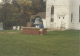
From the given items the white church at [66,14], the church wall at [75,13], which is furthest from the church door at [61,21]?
the church wall at [75,13]

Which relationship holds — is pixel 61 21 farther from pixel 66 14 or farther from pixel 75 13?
pixel 75 13

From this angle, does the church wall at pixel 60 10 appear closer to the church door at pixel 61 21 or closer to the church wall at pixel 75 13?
the church door at pixel 61 21

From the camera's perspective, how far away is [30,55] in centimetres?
578

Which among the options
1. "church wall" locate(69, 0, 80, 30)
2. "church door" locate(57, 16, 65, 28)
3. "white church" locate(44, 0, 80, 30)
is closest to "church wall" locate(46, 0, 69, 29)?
"white church" locate(44, 0, 80, 30)

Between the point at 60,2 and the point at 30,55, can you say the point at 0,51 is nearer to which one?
the point at 30,55

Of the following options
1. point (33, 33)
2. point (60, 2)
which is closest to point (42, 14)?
point (60, 2)

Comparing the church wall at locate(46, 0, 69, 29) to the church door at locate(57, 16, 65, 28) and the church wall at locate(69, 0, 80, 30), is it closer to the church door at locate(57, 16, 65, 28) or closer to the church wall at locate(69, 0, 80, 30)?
the church door at locate(57, 16, 65, 28)

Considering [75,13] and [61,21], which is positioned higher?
[75,13]

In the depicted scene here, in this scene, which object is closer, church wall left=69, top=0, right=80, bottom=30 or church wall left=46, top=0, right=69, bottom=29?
church wall left=69, top=0, right=80, bottom=30

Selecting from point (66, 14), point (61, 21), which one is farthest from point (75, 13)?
point (61, 21)

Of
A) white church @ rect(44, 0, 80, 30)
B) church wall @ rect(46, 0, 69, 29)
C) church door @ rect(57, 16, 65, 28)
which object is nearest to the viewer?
white church @ rect(44, 0, 80, 30)

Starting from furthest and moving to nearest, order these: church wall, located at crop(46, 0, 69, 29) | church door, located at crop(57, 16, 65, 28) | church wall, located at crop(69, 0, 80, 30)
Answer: church door, located at crop(57, 16, 65, 28) → church wall, located at crop(46, 0, 69, 29) → church wall, located at crop(69, 0, 80, 30)

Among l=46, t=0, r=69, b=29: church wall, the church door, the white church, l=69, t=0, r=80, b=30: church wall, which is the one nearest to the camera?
l=69, t=0, r=80, b=30: church wall

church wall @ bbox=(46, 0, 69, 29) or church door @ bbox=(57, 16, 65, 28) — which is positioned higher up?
church wall @ bbox=(46, 0, 69, 29)
